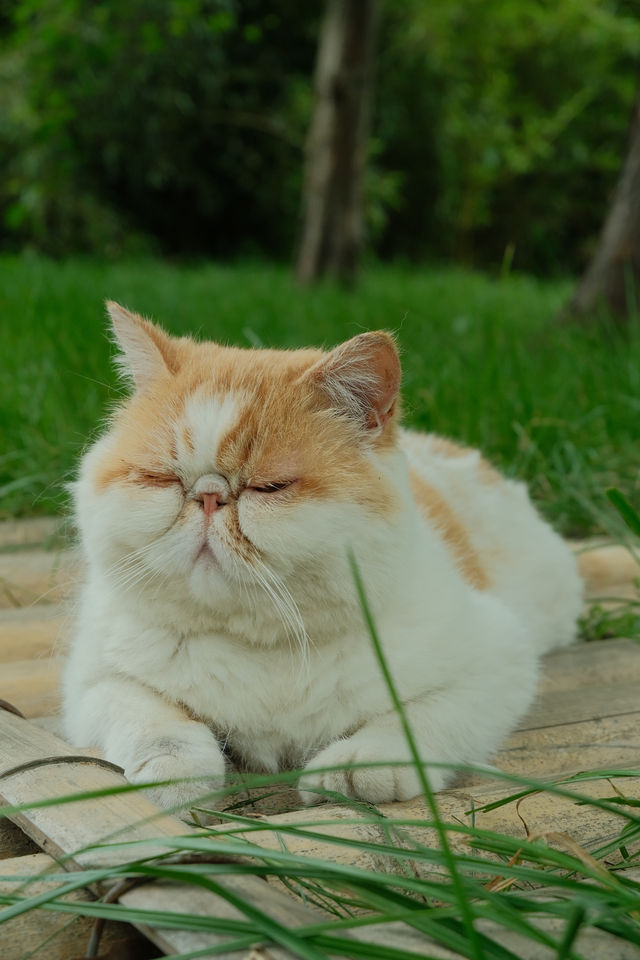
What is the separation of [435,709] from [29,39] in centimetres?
992

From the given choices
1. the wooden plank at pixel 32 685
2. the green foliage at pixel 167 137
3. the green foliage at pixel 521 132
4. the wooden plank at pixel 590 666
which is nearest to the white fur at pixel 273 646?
the wooden plank at pixel 32 685

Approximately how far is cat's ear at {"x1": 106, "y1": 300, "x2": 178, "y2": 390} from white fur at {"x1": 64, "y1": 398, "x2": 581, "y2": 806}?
0.58 ft

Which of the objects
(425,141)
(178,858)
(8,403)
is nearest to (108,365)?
(8,403)

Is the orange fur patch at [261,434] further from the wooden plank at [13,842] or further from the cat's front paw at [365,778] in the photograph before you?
the wooden plank at [13,842]

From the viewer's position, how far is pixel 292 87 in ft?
41.4

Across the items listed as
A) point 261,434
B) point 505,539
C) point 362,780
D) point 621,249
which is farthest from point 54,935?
point 621,249

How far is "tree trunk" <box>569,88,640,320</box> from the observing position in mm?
4473

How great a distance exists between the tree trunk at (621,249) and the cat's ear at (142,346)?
3.04 m

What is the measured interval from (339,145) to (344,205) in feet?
1.51

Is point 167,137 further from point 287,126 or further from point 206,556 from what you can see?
point 206,556

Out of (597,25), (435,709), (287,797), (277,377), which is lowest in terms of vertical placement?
(287,797)

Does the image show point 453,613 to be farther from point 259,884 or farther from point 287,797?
point 259,884

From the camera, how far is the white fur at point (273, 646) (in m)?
1.55

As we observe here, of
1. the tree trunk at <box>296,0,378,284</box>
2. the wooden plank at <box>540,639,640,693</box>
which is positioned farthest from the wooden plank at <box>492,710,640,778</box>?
the tree trunk at <box>296,0,378,284</box>
